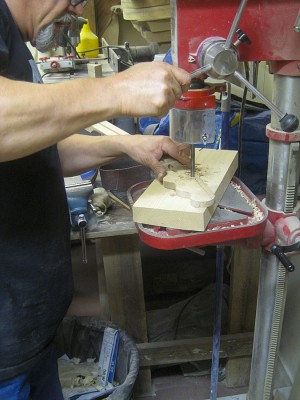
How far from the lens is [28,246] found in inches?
32.6

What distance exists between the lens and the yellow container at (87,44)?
9.00ft

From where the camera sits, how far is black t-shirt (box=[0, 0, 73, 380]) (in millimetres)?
777

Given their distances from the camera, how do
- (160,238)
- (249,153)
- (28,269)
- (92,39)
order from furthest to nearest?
1. (92,39)
2. (249,153)
3. (28,269)
4. (160,238)

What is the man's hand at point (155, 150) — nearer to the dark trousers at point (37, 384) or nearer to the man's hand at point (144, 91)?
the man's hand at point (144, 91)

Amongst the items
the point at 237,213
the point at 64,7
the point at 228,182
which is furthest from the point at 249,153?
the point at 64,7

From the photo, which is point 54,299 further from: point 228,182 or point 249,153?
point 249,153

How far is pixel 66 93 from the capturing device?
0.58 meters

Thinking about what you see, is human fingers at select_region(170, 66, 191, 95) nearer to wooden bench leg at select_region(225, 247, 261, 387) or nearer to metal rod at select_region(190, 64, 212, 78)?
metal rod at select_region(190, 64, 212, 78)

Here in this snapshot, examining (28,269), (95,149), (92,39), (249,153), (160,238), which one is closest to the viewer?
(160,238)

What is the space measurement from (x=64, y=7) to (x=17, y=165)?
33 centimetres

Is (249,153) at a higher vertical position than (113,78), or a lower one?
lower

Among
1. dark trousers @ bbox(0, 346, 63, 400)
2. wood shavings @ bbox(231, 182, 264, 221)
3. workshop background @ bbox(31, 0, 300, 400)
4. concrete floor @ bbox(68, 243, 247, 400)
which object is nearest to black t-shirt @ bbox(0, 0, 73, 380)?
dark trousers @ bbox(0, 346, 63, 400)

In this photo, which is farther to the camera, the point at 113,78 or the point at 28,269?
the point at 28,269

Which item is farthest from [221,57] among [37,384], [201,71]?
[37,384]
